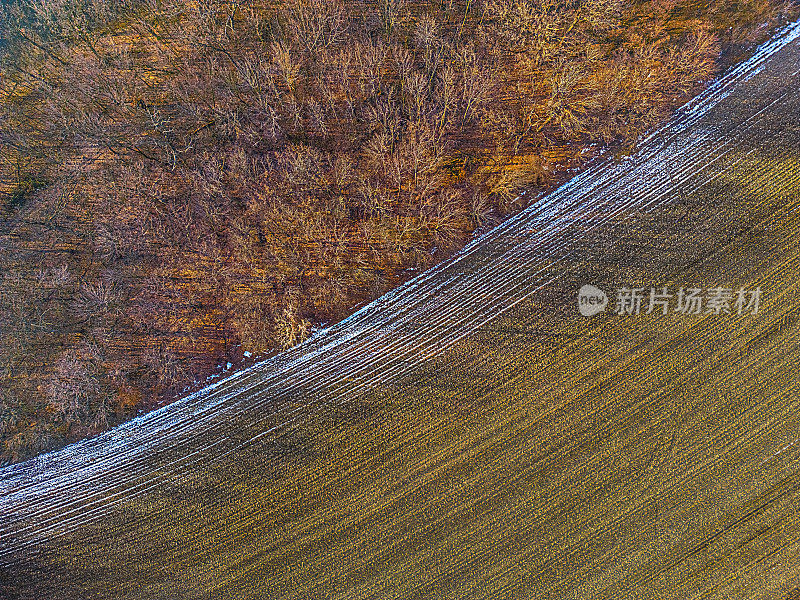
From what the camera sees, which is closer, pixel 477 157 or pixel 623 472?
pixel 623 472

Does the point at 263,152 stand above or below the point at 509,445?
above

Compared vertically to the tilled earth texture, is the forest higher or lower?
higher

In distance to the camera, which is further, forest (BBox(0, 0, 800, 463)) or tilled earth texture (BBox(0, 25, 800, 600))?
forest (BBox(0, 0, 800, 463))

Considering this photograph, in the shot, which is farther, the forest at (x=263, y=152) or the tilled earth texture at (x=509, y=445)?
the forest at (x=263, y=152)

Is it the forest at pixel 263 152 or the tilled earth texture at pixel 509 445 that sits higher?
the forest at pixel 263 152

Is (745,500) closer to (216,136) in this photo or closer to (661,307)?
(661,307)

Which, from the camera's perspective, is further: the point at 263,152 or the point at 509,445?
the point at 263,152

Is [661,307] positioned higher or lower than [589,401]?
higher

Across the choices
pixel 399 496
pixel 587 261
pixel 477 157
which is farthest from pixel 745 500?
pixel 477 157
